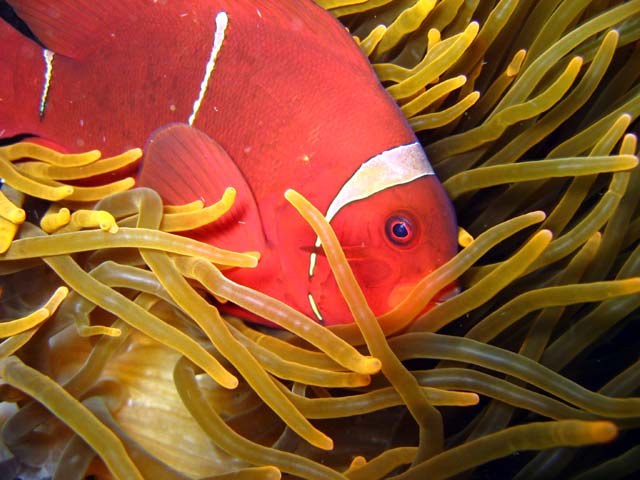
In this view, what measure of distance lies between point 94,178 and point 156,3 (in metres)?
0.42

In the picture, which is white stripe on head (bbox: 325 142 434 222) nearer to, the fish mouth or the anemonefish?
the anemonefish

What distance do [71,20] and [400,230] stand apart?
95 centimetres

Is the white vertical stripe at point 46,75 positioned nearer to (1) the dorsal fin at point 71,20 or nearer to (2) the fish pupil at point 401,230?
(1) the dorsal fin at point 71,20

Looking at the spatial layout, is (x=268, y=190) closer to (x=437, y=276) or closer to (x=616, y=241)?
(x=437, y=276)

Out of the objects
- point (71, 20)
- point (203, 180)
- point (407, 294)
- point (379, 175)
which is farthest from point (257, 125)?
point (71, 20)

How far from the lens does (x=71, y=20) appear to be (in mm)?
1428

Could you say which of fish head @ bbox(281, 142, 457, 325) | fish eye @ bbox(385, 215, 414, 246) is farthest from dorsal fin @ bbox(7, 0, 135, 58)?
fish eye @ bbox(385, 215, 414, 246)

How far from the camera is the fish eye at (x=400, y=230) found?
→ 3.69ft

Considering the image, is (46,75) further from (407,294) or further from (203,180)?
(407,294)

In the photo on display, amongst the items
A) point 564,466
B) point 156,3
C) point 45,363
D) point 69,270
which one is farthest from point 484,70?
point 45,363

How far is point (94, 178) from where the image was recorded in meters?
1.37

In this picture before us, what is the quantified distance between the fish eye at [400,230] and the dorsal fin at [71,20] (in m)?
0.80

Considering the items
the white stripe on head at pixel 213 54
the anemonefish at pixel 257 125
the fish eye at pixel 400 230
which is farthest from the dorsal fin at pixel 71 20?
the fish eye at pixel 400 230

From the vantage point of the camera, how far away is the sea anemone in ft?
3.17
